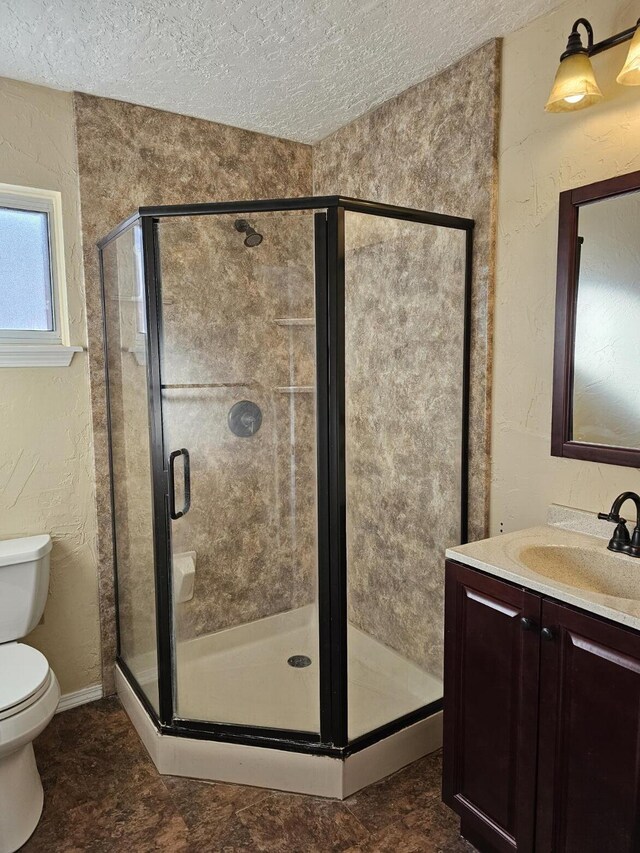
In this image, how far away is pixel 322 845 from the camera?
5.84 ft

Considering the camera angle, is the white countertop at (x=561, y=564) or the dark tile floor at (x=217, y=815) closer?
the white countertop at (x=561, y=564)

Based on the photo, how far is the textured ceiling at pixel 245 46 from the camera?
1.80 metres

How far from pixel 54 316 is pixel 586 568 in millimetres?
2197

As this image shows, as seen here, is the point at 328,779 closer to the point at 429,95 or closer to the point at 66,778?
the point at 66,778

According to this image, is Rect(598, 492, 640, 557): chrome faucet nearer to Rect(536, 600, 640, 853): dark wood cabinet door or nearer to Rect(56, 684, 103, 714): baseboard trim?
Rect(536, 600, 640, 853): dark wood cabinet door

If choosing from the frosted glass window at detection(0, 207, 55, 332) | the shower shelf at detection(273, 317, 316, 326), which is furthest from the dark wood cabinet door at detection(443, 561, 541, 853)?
the frosted glass window at detection(0, 207, 55, 332)

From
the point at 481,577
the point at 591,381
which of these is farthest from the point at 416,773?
the point at 591,381

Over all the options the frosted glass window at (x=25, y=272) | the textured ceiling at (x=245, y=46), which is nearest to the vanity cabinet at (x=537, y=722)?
the textured ceiling at (x=245, y=46)

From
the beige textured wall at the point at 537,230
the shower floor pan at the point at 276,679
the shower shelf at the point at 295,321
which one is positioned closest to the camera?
the beige textured wall at the point at 537,230

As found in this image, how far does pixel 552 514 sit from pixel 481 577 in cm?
48

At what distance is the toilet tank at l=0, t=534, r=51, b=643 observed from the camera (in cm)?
214

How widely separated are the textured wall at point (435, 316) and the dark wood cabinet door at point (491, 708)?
1.68 ft

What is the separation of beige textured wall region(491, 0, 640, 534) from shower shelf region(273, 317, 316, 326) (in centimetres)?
70

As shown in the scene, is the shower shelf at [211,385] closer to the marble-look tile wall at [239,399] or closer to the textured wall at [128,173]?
the marble-look tile wall at [239,399]
